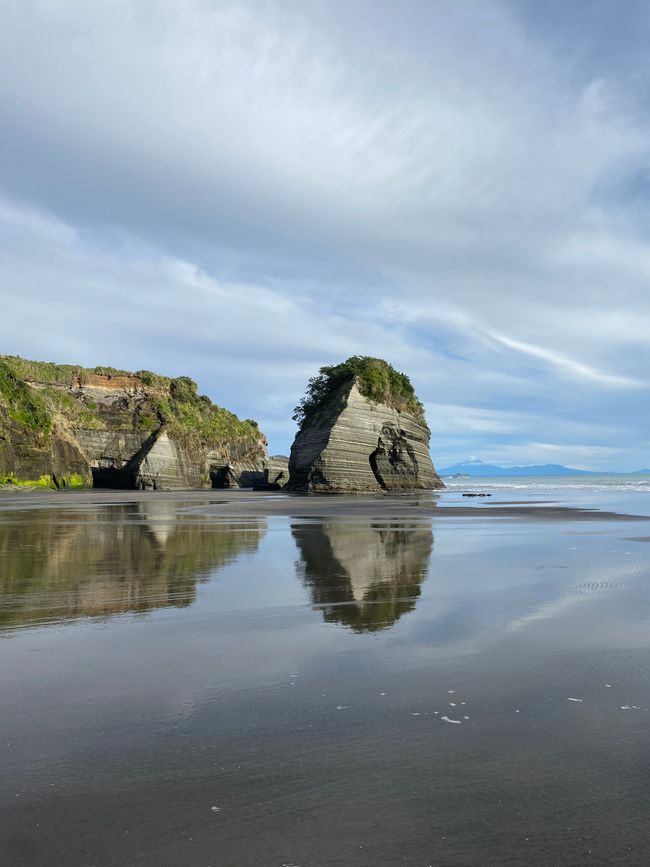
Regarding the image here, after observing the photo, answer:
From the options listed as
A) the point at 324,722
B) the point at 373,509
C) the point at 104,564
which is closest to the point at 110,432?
the point at 373,509

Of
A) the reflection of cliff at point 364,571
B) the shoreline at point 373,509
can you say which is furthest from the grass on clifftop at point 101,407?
the reflection of cliff at point 364,571

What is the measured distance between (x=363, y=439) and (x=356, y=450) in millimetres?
1519

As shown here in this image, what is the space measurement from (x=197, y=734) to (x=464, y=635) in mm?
2916

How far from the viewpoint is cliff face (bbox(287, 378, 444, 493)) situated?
49.2m

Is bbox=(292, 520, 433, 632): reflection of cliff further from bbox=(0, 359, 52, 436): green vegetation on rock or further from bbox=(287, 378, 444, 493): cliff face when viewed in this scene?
bbox=(0, 359, 52, 436): green vegetation on rock

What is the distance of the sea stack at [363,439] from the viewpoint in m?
49.4

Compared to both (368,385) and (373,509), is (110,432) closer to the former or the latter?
(368,385)

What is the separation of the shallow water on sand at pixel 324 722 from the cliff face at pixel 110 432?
49.8 meters

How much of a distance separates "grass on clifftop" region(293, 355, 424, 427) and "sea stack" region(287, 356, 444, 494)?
0.10 m

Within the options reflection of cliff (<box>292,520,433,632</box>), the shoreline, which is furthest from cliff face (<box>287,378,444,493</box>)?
reflection of cliff (<box>292,520,433,632</box>)

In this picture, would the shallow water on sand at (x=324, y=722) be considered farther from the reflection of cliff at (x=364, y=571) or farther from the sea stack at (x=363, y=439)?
the sea stack at (x=363, y=439)

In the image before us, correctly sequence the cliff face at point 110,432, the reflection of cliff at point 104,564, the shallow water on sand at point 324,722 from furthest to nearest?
the cliff face at point 110,432
the reflection of cliff at point 104,564
the shallow water on sand at point 324,722

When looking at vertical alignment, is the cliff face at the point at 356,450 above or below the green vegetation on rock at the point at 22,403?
below

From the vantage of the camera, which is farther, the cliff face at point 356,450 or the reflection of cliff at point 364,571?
the cliff face at point 356,450
